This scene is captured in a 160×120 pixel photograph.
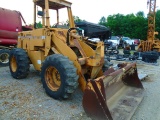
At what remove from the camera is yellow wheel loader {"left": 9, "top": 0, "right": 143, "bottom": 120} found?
2980 mm

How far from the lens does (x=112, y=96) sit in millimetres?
3705

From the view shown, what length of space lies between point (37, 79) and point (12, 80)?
2.40ft

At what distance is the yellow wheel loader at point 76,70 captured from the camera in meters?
2.98

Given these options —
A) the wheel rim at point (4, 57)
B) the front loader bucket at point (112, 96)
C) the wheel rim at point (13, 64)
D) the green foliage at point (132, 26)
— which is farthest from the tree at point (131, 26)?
the wheel rim at point (13, 64)

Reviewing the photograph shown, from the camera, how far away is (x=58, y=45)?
14.1ft

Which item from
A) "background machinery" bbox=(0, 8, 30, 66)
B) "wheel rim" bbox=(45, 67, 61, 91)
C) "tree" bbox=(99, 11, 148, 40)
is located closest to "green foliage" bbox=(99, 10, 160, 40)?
"tree" bbox=(99, 11, 148, 40)

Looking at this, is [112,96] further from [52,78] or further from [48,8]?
[48,8]

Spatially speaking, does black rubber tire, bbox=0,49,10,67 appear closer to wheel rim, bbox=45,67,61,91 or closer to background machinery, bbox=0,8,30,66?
background machinery, bbox=0,8,30,66

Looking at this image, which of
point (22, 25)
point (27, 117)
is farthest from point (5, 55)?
point (27, 117)

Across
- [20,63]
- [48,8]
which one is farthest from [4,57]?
[48,8]

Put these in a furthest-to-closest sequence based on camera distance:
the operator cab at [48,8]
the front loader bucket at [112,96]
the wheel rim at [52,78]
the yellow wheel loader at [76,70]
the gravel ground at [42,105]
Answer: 1. the operator cab at [48,8]
2. the wheel rim at [52,78]
3. the gravel ground at [42,105]
4. the yellow wheel loader at [76,70]
5. the front loader bucket at [112,96]

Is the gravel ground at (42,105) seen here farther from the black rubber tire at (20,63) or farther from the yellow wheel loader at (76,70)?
the black rubber tire at (20,63)

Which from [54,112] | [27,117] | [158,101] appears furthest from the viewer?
[158,101]

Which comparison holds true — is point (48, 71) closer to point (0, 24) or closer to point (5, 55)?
point (5, 55)
